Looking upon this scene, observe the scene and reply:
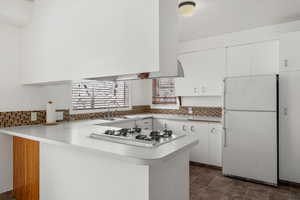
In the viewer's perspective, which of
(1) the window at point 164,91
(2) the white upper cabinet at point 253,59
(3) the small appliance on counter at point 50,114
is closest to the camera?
(3) the small appliance on counter at point 50,114

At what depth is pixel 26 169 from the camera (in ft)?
7.00

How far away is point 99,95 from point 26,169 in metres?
1.88

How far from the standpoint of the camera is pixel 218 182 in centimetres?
285

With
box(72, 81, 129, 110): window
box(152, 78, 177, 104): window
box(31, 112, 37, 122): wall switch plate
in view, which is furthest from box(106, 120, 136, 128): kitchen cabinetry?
box(152, 78, 177, 104): window

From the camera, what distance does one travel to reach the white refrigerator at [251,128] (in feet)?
8.93

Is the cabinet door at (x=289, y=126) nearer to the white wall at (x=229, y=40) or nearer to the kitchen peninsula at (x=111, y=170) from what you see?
the white wall at (x=229, y=40)

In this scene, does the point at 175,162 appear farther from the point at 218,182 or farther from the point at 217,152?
the point at 217,152

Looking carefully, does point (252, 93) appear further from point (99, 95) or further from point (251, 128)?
point (99, 95)

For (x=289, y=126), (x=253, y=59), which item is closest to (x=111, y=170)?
(x=289, y=126)

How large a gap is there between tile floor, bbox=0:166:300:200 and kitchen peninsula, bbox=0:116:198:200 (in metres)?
0.97

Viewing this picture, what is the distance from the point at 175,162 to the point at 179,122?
214cm

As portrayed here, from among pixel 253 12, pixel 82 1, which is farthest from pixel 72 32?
pixel 253 12

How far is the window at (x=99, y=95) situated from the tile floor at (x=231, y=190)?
1688 mm

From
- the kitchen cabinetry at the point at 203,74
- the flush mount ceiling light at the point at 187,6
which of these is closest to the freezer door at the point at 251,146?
the kitchen cabinetry at the point at 203,74
